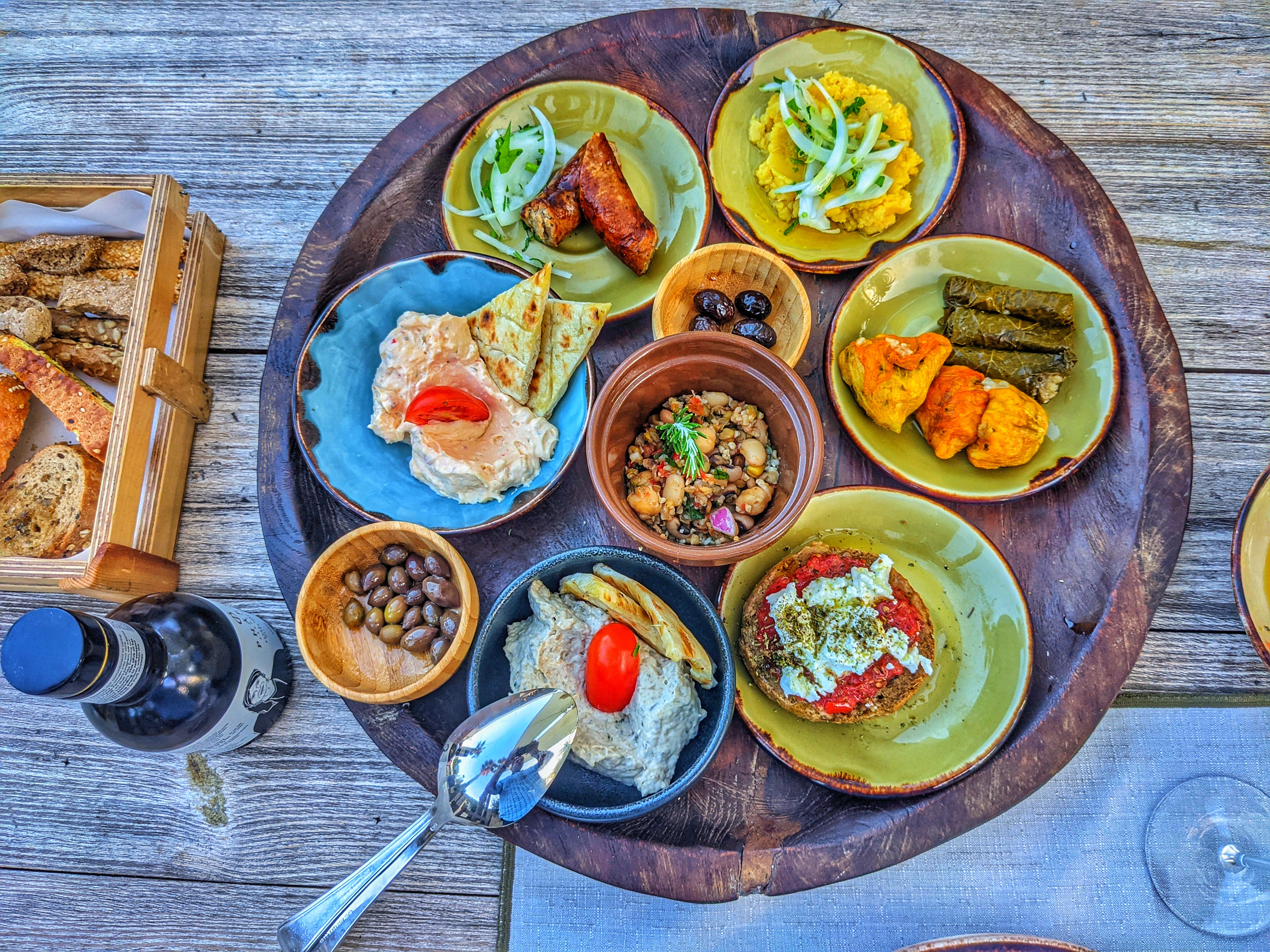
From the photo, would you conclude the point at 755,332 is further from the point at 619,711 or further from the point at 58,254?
the point at 58,254

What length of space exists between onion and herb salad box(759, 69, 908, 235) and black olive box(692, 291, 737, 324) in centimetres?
43

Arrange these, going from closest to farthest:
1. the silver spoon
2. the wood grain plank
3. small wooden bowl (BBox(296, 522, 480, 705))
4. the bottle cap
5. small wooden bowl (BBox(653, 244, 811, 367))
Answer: the bottle cap
the silver spoon
small wooden bowl (BBox(296, 522, 480, 705))
small wooden bowl (BBox(653, 244, 811, 367))
the wood grain plank

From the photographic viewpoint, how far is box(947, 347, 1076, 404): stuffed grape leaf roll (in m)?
2.30

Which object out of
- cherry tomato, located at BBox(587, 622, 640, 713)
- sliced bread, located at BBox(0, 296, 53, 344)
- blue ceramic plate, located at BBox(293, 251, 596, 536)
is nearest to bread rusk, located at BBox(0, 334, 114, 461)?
sliced bread, located at BBox(0, 296, 53, 344)

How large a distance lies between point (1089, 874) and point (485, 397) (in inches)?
97.9

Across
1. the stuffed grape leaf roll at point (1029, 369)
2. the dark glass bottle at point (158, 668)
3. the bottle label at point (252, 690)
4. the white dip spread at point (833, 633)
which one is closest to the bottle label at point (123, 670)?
the dark glass bottle at point (158, 668)

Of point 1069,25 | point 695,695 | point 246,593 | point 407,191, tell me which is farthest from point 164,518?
point 1069,25

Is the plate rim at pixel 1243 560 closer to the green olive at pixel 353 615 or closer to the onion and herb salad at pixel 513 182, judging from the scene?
the onion and herb salad at pixel 513 182

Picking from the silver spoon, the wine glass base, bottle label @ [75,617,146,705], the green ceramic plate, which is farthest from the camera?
the wine glass base

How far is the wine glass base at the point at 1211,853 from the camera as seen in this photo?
2336 millimetres

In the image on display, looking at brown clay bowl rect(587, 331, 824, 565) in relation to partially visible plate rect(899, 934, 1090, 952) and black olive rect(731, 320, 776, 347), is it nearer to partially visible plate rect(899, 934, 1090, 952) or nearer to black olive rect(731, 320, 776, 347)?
black olive rect(731, 320, 776, 347)

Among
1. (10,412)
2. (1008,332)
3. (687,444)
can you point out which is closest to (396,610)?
(687,444)

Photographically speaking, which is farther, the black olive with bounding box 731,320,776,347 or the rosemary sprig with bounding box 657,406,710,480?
the black olive with bounding box 731,320,776,347

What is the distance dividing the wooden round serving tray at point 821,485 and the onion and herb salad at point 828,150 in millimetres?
223
